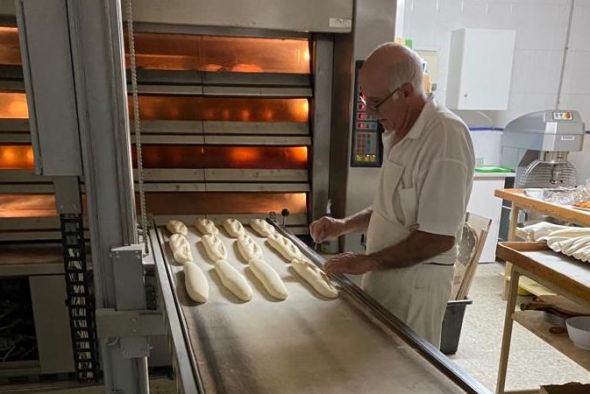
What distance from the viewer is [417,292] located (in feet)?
5.39

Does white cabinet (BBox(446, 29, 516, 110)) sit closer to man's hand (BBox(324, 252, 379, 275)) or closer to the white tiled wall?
the white tiled wall

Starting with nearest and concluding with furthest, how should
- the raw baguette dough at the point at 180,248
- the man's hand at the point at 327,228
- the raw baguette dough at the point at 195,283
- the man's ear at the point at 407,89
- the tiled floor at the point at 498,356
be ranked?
the raw baguette dough at the point at 195,283, the man's ear at the point at 407,89, the raw baguette dough at the point at 180,248, the man's hand at the point at 327,228, the tiled floor at the point at 498,356

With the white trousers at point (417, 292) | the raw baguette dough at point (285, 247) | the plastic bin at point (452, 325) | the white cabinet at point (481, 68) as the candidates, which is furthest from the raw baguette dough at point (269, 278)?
the white cabinet at point (481, 68)

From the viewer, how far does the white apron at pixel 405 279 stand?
1.63 metres

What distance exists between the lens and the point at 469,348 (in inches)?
131

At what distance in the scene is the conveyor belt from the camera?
104cm

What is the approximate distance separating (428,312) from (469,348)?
1922 mm

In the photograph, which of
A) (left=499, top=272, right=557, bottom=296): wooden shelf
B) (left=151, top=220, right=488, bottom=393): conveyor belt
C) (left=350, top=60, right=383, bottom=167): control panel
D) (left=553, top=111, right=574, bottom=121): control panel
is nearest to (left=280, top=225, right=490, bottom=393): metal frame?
(left=151, top=220, right=488, bottom=393): conveyor belt

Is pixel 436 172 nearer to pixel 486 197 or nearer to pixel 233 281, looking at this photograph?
pixel 233 281

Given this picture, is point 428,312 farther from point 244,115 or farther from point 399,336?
point 244,115

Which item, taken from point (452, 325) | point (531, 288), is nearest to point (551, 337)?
point (452, 325)

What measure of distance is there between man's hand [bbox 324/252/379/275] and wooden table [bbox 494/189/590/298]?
2.01 meters

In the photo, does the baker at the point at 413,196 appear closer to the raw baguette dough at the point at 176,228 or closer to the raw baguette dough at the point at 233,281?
the raw baguette dough at the point at 233,281

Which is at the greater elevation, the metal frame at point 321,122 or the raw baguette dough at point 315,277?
the metal frame at point 321,122
